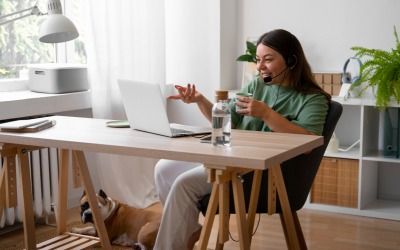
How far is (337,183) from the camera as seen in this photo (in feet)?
10.00

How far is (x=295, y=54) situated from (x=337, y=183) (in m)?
1.27

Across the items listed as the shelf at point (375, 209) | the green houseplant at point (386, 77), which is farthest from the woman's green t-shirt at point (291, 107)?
the shelf at point (375, 209)

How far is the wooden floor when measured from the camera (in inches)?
97.7

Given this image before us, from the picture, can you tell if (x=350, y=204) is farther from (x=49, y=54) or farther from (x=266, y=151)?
(x=49, y=54)

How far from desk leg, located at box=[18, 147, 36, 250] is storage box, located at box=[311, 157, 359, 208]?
1.83 m

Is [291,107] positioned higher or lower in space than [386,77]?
lower

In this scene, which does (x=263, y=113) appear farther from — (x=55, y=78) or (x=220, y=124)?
(x=55, y=78)

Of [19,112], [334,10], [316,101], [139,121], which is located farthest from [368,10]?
[19,112]

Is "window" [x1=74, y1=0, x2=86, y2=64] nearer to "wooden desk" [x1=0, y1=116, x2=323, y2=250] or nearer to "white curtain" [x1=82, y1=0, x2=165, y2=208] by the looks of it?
"white curtain" [x1=82, y1=0, x2=165, y2=208]

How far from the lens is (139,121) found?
1.83 m

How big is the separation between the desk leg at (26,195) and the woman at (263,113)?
0.58 meters

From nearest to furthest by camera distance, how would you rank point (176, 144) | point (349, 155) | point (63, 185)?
point (176, 144) → point (63, 185) → point (349, 155)

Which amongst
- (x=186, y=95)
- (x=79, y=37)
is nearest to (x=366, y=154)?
(x=186, y=95)

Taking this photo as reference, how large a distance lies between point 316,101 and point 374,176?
141cm
